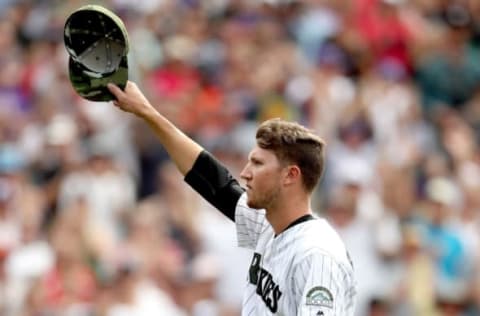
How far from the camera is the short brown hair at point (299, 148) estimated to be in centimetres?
684

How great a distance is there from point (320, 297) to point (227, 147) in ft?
23.3

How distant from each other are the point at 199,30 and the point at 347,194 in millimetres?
4010

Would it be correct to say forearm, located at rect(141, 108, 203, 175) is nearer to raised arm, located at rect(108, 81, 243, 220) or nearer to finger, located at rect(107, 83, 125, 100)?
raised arm, located at rect(108, 81, 243, 220)

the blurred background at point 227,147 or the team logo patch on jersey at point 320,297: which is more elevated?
the blurred background at point 227,147

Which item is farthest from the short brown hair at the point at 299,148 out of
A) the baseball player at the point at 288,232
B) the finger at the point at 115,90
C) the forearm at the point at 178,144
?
the finger at the point at 115,90

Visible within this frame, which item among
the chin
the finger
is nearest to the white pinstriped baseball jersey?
the chin

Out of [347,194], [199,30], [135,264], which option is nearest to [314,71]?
[199,30]

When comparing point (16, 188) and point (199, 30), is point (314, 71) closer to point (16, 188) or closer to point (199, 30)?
point (199, 30)

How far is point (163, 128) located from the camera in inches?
294

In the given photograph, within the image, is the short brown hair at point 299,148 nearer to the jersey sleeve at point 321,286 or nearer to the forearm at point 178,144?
the jersey sleeve at point 321,286

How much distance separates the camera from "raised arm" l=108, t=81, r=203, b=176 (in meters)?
7.32

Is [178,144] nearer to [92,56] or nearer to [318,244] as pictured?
[92,56]

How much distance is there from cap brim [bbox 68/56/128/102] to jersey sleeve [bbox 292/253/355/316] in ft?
4.28

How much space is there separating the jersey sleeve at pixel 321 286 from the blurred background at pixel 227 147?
17.2 ft
